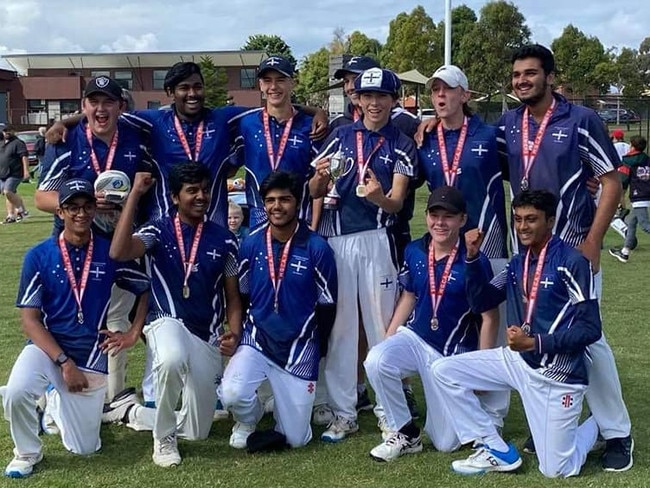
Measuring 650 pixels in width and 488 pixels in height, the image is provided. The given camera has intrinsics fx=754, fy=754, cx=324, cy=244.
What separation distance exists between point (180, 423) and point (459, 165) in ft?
8.20

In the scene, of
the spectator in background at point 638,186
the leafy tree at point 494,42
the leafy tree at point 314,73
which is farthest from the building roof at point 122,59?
the spectator in background at point 638,186

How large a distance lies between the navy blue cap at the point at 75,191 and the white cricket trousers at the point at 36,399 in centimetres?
93

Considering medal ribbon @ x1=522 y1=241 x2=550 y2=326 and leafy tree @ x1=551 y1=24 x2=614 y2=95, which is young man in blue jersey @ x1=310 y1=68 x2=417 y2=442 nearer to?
medal ribbon @ x1=522 y1=241 x2=550 y2=326

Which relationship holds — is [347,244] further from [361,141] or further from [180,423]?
[180,423]

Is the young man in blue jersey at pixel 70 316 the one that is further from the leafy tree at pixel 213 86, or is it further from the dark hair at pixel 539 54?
the leafy tree at pixel 213 86

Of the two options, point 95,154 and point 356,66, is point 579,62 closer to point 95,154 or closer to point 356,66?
point 356,66

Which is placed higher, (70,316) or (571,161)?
(571,161)

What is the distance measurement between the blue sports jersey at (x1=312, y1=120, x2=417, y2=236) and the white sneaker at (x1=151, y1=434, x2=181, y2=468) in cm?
174

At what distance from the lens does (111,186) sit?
482cm

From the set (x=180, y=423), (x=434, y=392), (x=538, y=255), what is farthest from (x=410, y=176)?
(x=180, y=423)

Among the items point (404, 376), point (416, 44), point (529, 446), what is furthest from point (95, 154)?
point (416, 44)

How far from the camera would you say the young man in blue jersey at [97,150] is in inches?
203

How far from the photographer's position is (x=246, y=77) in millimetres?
62125

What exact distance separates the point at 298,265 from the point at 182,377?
1.02 meters
